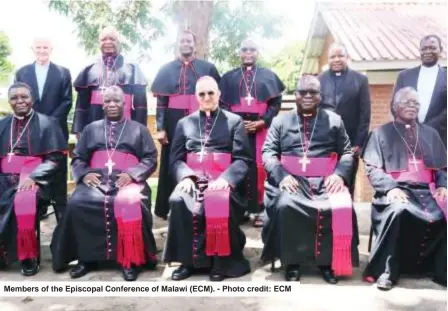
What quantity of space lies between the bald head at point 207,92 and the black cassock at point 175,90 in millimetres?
814

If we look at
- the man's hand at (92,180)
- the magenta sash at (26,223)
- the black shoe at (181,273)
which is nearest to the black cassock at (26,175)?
the magenta sash at (26,223)

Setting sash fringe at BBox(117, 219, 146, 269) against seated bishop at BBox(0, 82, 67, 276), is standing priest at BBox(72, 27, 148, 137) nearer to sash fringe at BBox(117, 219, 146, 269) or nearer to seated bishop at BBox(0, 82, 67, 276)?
seated bishop at BBox(0, 82, 67, 276)

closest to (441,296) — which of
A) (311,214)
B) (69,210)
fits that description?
(311,214)

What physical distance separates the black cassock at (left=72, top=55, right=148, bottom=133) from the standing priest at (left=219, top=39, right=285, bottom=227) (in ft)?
3.10

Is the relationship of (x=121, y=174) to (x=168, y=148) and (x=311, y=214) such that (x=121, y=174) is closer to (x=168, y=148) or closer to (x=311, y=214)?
(x=168, y=148)

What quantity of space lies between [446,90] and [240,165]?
2301mm

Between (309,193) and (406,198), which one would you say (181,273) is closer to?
(309,193)

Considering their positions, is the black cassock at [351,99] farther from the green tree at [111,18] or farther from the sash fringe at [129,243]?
the green tree at [111,18]

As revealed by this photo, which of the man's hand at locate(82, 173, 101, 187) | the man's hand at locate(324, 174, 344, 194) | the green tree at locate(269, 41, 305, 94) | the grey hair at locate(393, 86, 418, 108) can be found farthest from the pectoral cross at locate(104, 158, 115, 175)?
the green tree at locate(269, 41, 305, 94)

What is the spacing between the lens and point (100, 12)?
11875 mm

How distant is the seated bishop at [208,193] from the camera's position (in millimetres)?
4246

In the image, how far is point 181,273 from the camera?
4.28m

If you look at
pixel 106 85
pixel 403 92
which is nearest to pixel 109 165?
pixel 106 85

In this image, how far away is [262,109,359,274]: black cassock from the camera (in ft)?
13.7
